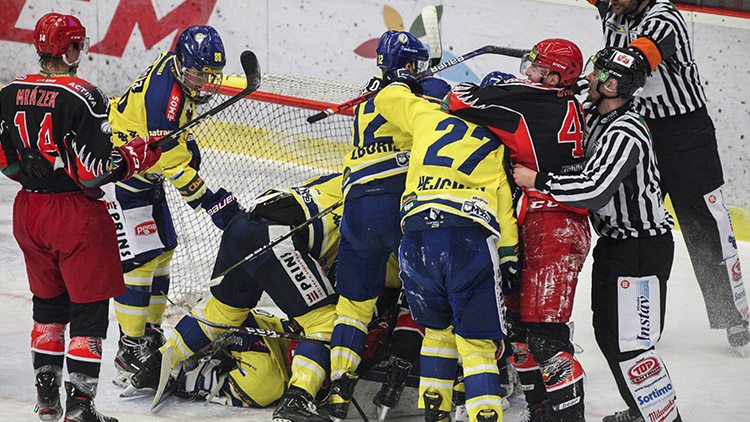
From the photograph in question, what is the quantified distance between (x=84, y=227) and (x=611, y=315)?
167 cm

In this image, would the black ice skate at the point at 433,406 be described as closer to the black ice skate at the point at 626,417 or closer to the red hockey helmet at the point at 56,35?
the black ice skate at the point at 626,417

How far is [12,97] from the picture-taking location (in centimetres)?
293

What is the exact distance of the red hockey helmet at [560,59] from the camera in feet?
9.78

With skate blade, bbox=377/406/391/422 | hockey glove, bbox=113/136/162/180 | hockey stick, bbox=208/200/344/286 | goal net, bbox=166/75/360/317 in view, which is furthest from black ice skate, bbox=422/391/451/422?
goal net, bbox=166/75/360/317

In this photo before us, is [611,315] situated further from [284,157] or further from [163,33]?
[163,33]

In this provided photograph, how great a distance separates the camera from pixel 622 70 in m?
2.91

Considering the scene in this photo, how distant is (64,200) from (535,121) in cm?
149

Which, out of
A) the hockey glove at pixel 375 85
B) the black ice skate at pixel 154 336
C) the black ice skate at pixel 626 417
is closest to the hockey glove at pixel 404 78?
the hockey glove at pixel 375 85

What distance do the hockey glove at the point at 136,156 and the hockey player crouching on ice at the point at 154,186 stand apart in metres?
0.50

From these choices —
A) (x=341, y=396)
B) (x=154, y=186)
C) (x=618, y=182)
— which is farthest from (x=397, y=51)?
(x=341, y=396)

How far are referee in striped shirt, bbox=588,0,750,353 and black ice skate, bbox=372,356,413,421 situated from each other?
4.72 ft

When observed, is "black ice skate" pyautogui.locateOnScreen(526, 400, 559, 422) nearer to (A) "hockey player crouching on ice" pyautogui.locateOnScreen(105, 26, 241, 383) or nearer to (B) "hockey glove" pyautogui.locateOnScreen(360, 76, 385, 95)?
(B) "hockey glove" pyautogui.locateOnScreen(360, 76, 385, 95)

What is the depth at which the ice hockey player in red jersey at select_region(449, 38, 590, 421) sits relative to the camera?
2.88 meters

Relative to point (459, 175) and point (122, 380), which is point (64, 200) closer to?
point (122, 380)
